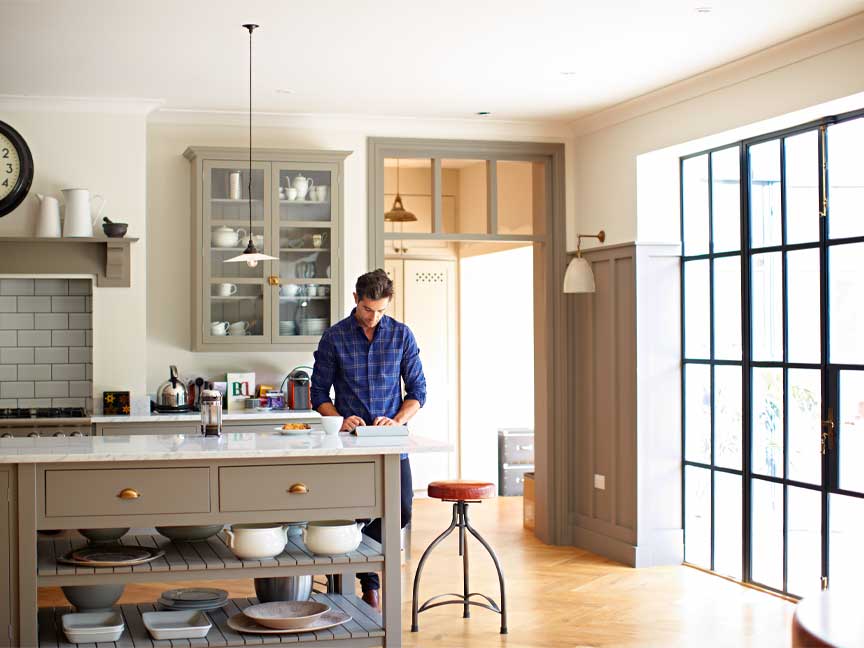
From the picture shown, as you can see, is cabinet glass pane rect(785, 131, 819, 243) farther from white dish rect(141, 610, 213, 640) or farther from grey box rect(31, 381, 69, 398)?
grey box rect(31, 381, 69, 398)

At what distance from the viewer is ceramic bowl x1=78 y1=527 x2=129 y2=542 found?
394 centimetres

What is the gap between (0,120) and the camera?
6.32 m

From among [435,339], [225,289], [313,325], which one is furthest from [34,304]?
[435,339]

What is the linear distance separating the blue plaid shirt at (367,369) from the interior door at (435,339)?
456 centimetres

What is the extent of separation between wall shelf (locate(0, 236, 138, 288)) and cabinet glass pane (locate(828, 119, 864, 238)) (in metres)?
4.05

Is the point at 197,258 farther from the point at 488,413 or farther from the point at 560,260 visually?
the point at 488,413

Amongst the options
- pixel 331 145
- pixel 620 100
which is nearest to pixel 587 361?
pixel 620 100

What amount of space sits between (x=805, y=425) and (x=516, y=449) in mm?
4225

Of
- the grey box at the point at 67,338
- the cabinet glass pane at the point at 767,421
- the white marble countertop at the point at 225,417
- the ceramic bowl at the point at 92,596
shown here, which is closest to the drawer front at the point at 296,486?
the ceramic bowl at the point at 92,596

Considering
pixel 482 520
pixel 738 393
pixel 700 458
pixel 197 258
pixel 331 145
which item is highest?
pixel 331 145

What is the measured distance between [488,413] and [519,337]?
30.9 inches

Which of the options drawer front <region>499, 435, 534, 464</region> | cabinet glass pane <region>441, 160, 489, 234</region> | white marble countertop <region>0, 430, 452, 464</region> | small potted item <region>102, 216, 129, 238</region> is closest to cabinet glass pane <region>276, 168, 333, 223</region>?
small potted item <region>102, 216, 129, 238</region>

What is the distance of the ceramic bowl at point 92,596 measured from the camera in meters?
3.95

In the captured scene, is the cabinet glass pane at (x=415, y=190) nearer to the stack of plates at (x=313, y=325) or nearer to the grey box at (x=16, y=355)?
the stack of plates at (x=313, y=325)
